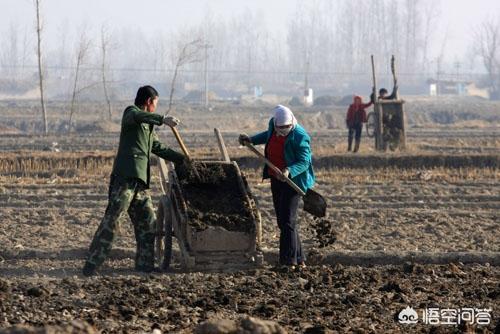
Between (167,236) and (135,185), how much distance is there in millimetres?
566

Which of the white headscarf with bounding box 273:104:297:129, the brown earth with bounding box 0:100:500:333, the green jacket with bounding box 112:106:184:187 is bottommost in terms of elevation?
the brown earth with bounding box 0:100:500:333

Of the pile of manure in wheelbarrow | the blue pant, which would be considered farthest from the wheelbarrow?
the blue pant

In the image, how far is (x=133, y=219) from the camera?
1140 centimetres

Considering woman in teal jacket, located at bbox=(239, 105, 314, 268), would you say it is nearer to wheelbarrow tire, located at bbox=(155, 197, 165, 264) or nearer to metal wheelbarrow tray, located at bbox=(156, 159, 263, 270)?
metal wheelbarrow tray, located at bbox=(156, 159, 263, 270)

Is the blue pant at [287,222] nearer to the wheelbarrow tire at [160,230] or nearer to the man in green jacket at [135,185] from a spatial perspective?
the man in green jacket at [135,185]

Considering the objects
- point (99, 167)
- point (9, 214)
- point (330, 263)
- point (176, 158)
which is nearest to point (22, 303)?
point (176, 158)

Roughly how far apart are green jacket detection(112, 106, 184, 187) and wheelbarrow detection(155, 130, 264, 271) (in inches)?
13.4

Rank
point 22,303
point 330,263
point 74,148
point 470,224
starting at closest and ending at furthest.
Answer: point 22,303 → point 330,263 → point 470,224 → point 74,148

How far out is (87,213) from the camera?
16031 mm

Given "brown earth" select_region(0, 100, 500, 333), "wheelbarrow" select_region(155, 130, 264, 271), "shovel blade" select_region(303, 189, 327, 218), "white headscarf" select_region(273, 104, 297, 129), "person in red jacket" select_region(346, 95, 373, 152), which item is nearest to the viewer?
"brown earth" select_region(0, 100, 500, 333)

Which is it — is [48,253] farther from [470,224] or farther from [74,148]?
[74,148]

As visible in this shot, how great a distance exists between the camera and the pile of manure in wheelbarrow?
11055 millimetres

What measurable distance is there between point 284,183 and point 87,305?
2914 mm

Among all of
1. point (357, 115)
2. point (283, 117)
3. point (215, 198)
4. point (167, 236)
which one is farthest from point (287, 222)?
point (357, 115)
